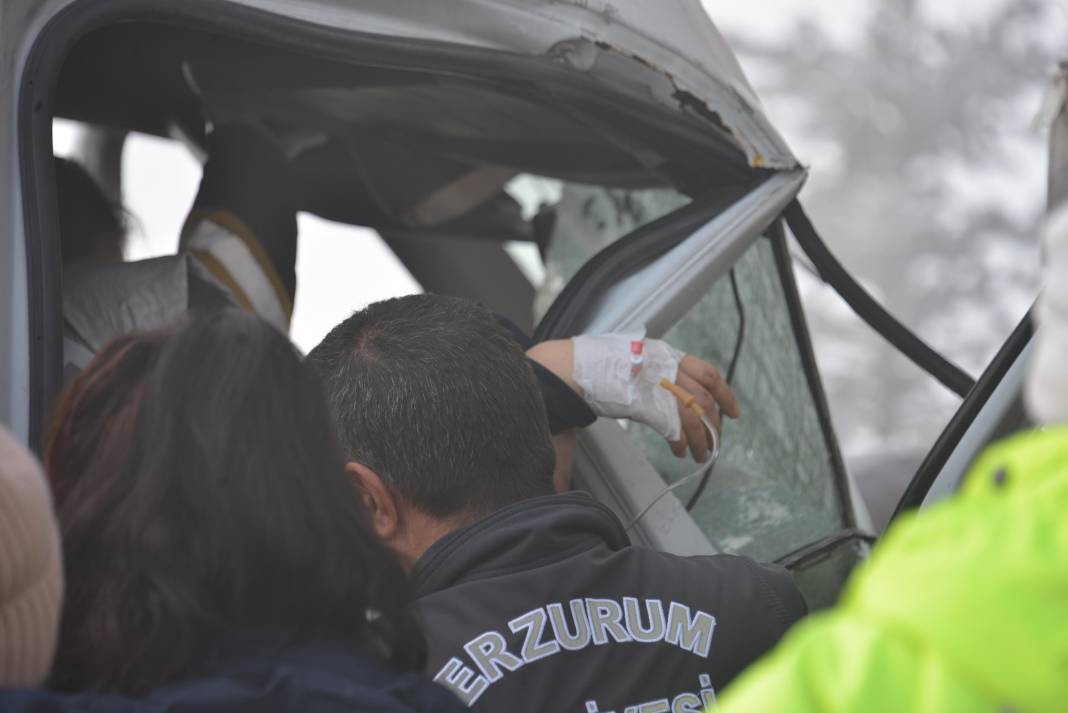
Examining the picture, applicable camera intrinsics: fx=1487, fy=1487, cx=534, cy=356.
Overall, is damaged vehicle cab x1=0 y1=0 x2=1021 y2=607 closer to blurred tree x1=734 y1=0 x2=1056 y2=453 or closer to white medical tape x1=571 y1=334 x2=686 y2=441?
white medical tape x1=571 y1=334 x2=686 y2=441

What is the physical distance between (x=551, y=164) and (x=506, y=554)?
1610mm

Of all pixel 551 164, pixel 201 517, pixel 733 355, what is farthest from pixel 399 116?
pixel 201 517

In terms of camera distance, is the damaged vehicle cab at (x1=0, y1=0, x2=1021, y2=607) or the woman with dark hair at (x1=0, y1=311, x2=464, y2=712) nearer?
the woman with dark hair at (x1=0, y1=311, x2=464, y2=712)

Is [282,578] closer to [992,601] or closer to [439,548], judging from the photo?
[439,548]

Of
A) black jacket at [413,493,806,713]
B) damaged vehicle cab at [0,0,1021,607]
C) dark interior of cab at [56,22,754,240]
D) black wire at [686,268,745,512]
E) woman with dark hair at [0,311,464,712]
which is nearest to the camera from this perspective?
woman with dark hair at [0,311,464,712]

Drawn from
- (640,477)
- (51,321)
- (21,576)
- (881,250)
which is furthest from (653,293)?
(881,250)

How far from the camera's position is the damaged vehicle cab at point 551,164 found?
1992mm

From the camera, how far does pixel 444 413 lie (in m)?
1.78

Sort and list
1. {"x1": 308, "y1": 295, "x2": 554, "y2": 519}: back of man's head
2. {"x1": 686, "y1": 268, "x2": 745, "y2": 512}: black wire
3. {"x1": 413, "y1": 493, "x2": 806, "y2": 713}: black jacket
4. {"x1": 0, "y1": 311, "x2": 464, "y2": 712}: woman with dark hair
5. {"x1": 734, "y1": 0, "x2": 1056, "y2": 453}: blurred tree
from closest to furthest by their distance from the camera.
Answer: {"x1": 0, "y1": 311, "x2": 464, "y2": 712}: woman with dark hair, {"x1": 413, "y1": 493, "x2": 806, "y2": 713}: black jacket, {"x1": 308, "y1": 295, "x2": 554, "y2": 519}: back of man's head, {"x1": 686, "y1": 268, "x2": 745, "y2": 512}: black wire, {"x1": 734, "y1": 0, "x2": 1056, "y2": 453}: blurred tree

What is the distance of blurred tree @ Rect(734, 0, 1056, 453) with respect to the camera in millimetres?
13250

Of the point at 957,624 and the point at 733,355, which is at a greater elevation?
the point at 957,624

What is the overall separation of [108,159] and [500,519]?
234 cm

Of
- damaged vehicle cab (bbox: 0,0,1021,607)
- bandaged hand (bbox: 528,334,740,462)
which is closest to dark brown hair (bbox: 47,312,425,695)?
damaged vehicle cab (bbox: 0,0,1021,607)

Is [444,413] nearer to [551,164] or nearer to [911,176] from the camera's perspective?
[551,164]
